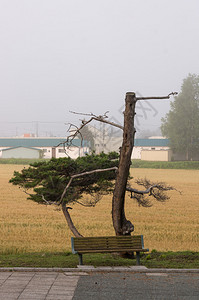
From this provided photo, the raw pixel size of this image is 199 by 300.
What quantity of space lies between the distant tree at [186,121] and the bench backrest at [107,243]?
76.6 metres

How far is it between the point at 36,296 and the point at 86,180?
6.23 m

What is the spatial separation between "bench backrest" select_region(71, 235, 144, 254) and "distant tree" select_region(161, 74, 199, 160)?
76.6 m

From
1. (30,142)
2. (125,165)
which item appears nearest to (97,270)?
(125,165)

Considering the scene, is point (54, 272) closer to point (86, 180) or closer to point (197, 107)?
point (86, 180)

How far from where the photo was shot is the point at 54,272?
9.77 meters

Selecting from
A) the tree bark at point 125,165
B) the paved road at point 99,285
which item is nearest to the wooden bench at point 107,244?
the paved road at point 99,285

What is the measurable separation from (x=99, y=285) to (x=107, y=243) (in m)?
2.17

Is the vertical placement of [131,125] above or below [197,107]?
below

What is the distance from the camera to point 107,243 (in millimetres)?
10953

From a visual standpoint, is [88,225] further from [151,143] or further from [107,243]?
[151,143]

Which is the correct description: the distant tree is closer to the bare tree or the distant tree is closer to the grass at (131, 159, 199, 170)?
the grass at (131, 159, 199, 170)

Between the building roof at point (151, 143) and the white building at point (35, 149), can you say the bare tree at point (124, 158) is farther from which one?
the building roof at point (151, 143)

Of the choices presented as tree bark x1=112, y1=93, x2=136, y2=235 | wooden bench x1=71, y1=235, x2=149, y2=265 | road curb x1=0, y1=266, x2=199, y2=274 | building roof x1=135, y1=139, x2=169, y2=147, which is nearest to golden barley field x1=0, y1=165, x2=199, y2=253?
tree bark x1=112, y1=93, x2=136, y2=235

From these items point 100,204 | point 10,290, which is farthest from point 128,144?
point 100,204
